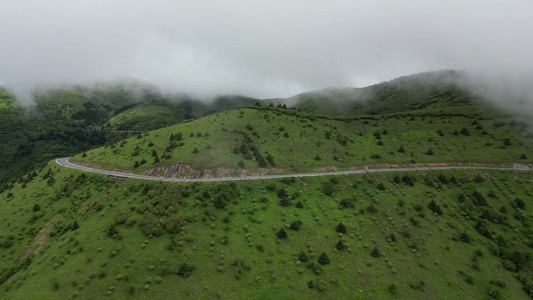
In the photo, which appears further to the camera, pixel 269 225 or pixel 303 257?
pixel 269 225

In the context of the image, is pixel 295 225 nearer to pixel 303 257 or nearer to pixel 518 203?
pixel 303 257

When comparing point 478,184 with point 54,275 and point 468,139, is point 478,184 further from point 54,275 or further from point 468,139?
point 54,275

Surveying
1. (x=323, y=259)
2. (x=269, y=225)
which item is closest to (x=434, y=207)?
(x=323, y=259)

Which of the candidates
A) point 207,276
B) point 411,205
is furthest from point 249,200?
point 411,205

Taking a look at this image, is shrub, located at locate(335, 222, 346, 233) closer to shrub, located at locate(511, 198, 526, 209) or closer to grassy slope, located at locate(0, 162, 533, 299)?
grassy slope, located at locate(0, 162, 533, 299)

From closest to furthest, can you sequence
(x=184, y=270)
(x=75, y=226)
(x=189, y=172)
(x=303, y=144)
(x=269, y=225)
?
(x=184, y=270) → (x=75, y=226) → (x=269, y=225) → (x=189, y=172) → (x=303, y=144)

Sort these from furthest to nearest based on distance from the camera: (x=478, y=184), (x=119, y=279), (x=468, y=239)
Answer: (x=478, y=184), (x=468, y=239), (x=119, y=279)

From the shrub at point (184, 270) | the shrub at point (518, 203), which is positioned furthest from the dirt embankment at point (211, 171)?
the shrub at point (518, 203)
